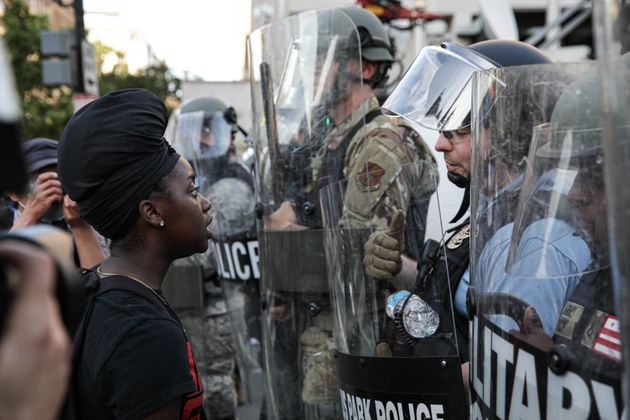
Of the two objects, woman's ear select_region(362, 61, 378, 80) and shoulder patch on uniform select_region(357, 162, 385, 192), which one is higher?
woman's ear select_region(362, 61, 378, 80)

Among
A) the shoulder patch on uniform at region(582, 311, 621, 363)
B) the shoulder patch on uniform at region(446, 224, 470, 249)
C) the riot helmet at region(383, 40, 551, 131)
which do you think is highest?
the riot helmet at region(383, 40, 551, 131)

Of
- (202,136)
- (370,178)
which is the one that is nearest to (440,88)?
(370,178)

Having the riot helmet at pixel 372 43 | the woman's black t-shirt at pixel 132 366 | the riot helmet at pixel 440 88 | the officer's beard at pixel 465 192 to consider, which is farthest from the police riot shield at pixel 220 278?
the woman's black t-shirt at pixel 132 366

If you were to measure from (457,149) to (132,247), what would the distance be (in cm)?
126

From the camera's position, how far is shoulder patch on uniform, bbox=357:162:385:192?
2789mm

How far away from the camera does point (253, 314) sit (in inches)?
212

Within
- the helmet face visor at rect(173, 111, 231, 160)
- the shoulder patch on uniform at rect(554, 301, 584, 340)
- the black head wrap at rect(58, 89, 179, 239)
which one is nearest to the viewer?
the shoulder patch on uniform at rect(554, 301, 584, 340)

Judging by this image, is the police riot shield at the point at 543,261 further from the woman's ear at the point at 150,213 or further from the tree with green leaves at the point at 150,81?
the tree with green leaves at the point at 150,81

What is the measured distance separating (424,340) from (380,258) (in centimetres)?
29

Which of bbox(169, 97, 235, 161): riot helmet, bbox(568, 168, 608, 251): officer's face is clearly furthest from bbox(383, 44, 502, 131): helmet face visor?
bbox(169, 97, 235, 161): riot helmet

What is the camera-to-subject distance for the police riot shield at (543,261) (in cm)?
160

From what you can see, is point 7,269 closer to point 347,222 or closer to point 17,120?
point 17,120

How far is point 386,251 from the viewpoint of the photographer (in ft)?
8.41

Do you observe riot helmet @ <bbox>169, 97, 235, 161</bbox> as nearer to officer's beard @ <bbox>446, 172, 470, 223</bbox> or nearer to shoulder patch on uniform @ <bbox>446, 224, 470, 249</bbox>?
officer's beard @ <bbox>446, 172, 470, 223</bbox>
